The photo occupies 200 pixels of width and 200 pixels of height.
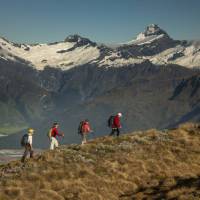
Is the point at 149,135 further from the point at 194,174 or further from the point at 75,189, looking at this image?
the point at 75,189

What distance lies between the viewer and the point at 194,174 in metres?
36.1

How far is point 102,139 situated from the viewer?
49.7m

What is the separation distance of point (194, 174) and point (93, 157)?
9.54 metres

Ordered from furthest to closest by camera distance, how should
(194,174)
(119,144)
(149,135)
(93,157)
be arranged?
1. (149,135)
2. (119,144)
3. (93,157)
4. (194,174)

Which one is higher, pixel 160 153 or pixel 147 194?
pixel 160 153

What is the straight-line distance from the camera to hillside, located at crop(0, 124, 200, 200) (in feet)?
109

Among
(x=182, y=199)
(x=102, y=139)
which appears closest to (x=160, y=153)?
(x=102, y=139)

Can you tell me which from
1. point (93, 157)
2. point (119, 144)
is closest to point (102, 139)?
point (119, 144)

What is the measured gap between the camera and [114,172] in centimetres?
3712

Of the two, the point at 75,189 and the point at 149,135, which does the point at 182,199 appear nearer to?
the point at 75,189

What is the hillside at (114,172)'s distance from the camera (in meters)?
33.1

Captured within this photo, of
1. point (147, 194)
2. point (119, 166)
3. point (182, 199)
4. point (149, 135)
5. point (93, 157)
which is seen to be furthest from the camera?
point (149, 135)

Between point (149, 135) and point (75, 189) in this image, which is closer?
point (75, 189)

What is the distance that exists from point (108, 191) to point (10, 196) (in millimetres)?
7044
